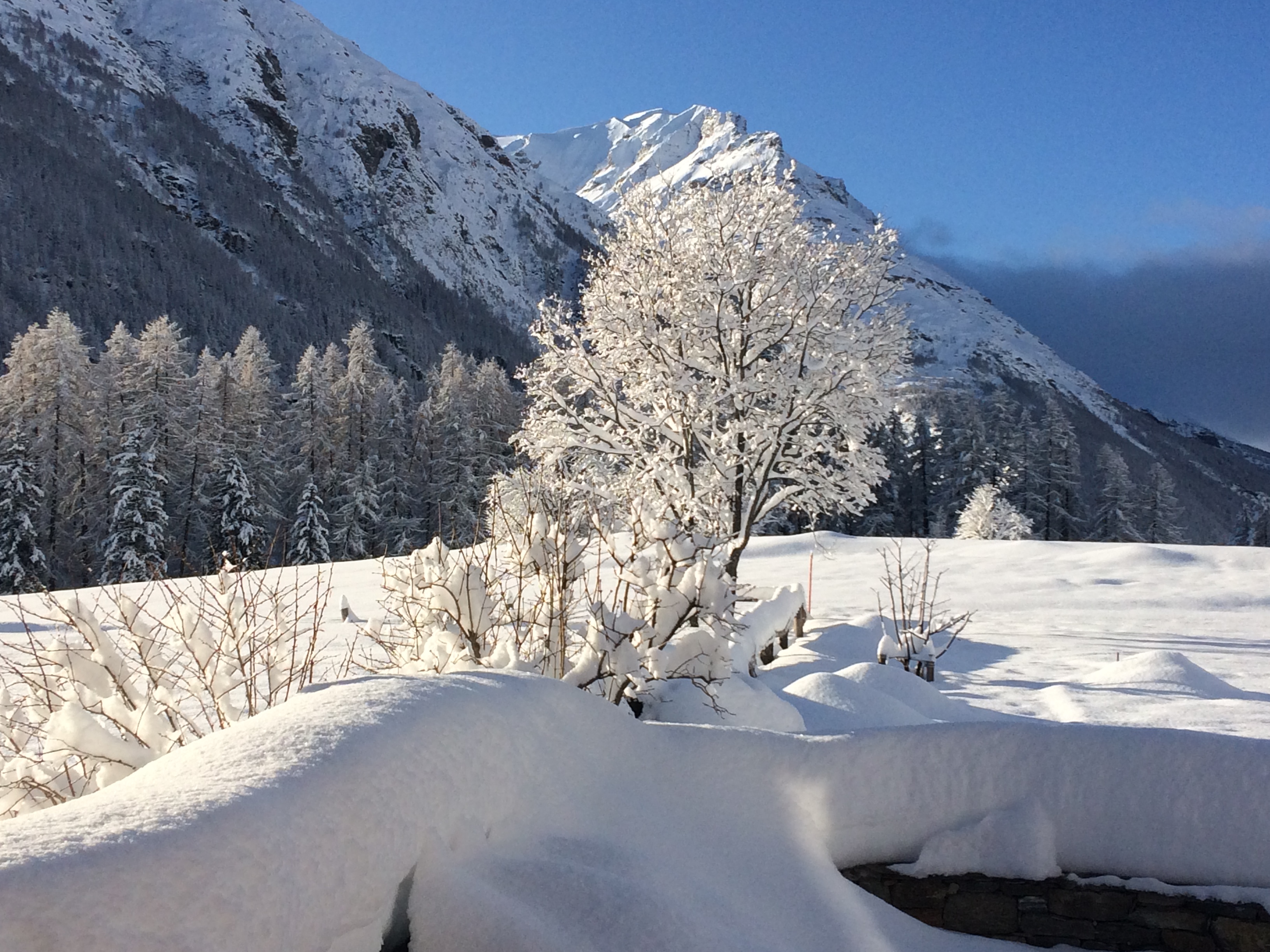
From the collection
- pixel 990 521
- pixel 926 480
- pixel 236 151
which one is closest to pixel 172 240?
pixel 236 151

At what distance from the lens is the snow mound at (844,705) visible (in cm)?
607

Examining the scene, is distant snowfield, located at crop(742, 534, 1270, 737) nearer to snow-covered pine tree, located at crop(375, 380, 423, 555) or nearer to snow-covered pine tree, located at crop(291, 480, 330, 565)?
snow-covered pine tree, located at crop(291, 480, 330, 565)

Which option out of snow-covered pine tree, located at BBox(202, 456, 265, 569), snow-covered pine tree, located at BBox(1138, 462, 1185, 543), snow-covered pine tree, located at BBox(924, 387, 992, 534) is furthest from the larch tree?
snow-covered pine tree, located at BBox(1138, 462, 1185, 543)

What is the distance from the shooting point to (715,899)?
8.30 feet

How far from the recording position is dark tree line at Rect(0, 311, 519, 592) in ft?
95.7

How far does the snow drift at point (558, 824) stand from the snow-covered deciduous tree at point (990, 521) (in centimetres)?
3053

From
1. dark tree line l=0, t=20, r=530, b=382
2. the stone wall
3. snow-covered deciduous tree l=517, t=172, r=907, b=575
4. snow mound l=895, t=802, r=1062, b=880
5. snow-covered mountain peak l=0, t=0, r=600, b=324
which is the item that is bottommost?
the stone wall

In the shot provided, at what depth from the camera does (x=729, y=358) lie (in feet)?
41.4

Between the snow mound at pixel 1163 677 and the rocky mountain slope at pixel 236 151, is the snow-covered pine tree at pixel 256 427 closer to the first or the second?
the snow mound at pixel 1163 677

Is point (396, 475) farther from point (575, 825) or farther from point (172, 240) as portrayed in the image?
point (172, 240)

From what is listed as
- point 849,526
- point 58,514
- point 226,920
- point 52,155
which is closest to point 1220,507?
point 849,526

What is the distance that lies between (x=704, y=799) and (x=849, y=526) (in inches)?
1753

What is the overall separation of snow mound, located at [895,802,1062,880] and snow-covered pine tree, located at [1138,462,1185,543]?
49.3m

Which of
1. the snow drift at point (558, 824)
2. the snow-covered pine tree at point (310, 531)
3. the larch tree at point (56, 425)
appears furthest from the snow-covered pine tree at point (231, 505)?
the snow drift at point (558, 824)
